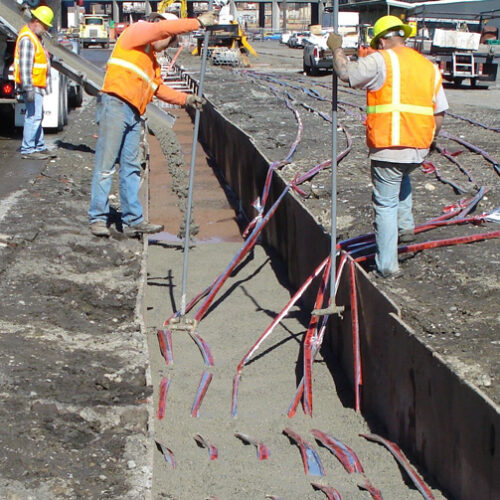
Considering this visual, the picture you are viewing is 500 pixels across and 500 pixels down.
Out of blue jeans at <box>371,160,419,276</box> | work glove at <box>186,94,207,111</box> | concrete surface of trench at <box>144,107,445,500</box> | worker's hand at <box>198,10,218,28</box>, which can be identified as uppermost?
worker's hand at <box>198,10,218,28</box>

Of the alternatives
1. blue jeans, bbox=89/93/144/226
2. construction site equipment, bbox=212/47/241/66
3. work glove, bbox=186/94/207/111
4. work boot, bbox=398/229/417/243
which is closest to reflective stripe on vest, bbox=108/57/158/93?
blue jeans, bbox=89/93/144/226

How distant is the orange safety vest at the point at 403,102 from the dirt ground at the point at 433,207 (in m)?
1.10

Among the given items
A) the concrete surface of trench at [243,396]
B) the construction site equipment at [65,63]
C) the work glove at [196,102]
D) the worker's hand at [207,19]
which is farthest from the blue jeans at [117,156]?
the construction site equipment at [65,63]

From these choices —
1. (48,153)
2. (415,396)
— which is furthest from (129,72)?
(48,153)

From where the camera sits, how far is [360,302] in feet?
20.9

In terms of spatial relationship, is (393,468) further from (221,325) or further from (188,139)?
(188,139)

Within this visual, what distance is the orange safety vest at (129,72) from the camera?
310 inches

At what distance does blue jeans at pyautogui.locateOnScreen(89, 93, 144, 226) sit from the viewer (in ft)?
26.2

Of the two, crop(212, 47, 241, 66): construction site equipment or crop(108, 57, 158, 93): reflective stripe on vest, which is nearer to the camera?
crop(108, 57, 158, 93): reflective stripe on vest

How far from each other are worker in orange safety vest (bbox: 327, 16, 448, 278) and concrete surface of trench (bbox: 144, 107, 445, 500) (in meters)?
1.36

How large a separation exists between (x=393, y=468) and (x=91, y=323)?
8.66 ft

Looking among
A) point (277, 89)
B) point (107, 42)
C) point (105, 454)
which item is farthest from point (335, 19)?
point (107, 42)

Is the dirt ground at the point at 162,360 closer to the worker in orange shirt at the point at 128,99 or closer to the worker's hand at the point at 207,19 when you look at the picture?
the worker in orange shirt at the point at 128,99

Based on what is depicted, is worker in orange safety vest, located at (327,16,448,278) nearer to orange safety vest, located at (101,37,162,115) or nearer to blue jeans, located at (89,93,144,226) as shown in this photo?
orange safety vest, located at (101,37,162,115)
